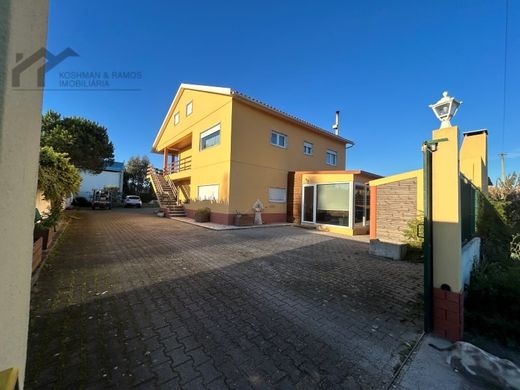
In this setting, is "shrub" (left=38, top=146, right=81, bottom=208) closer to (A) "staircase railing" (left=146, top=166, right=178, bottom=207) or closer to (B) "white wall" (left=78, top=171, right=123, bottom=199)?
(A) "staircase railing" (left=146, top=166, right=178, bottom=207)

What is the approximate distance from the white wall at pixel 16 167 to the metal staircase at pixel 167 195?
17730 mm

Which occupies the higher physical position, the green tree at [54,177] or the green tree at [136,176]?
the green tree at [136,176]

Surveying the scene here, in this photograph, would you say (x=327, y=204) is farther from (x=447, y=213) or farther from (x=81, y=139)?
(x=81, y=139)

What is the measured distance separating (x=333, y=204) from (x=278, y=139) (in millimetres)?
5840

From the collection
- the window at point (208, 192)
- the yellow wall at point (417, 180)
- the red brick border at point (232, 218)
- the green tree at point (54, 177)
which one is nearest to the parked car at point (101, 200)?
the window at point (208, 192)

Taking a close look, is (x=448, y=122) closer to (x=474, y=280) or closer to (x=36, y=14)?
(x=474, y=280)

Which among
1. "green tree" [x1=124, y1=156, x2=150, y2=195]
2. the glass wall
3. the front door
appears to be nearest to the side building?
"green tree" [x1=124, y1=156, x2=150, y2=195]

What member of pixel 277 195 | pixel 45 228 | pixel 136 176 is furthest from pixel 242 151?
pixel 136 176

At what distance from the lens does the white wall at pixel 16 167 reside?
947 mm

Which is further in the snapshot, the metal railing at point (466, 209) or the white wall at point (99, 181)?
the white wall at point (99, 181)

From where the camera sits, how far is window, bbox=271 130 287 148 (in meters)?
15.0

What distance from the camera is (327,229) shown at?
41.5 ft

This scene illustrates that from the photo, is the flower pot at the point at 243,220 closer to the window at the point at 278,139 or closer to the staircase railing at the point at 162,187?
the window at the point at 278,139

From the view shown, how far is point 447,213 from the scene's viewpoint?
10.1 feet
